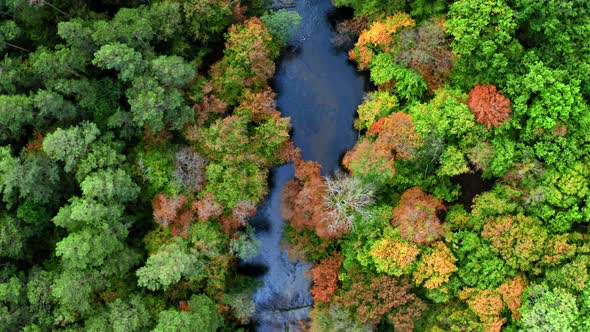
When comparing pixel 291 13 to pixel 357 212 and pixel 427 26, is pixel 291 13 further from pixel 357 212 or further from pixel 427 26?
pixel 357 212

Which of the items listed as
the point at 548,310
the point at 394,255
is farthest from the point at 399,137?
the point at 548,310

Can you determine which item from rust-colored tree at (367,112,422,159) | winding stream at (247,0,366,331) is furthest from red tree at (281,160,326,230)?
rust-colored tree at (367,112,422,159)

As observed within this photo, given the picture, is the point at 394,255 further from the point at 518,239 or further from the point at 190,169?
the point at 190,169

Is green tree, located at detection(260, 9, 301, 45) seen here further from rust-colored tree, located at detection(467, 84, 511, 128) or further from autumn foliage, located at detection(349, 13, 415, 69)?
rust-colored tree, located at detection(467, 84, 511, 128)

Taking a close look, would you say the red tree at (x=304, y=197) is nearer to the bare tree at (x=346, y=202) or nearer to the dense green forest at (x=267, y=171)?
the dense green forest at (x=267, y=171)

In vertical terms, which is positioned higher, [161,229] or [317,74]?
[317,74]

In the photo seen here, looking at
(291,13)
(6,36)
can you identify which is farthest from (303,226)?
Result: (6,36)
